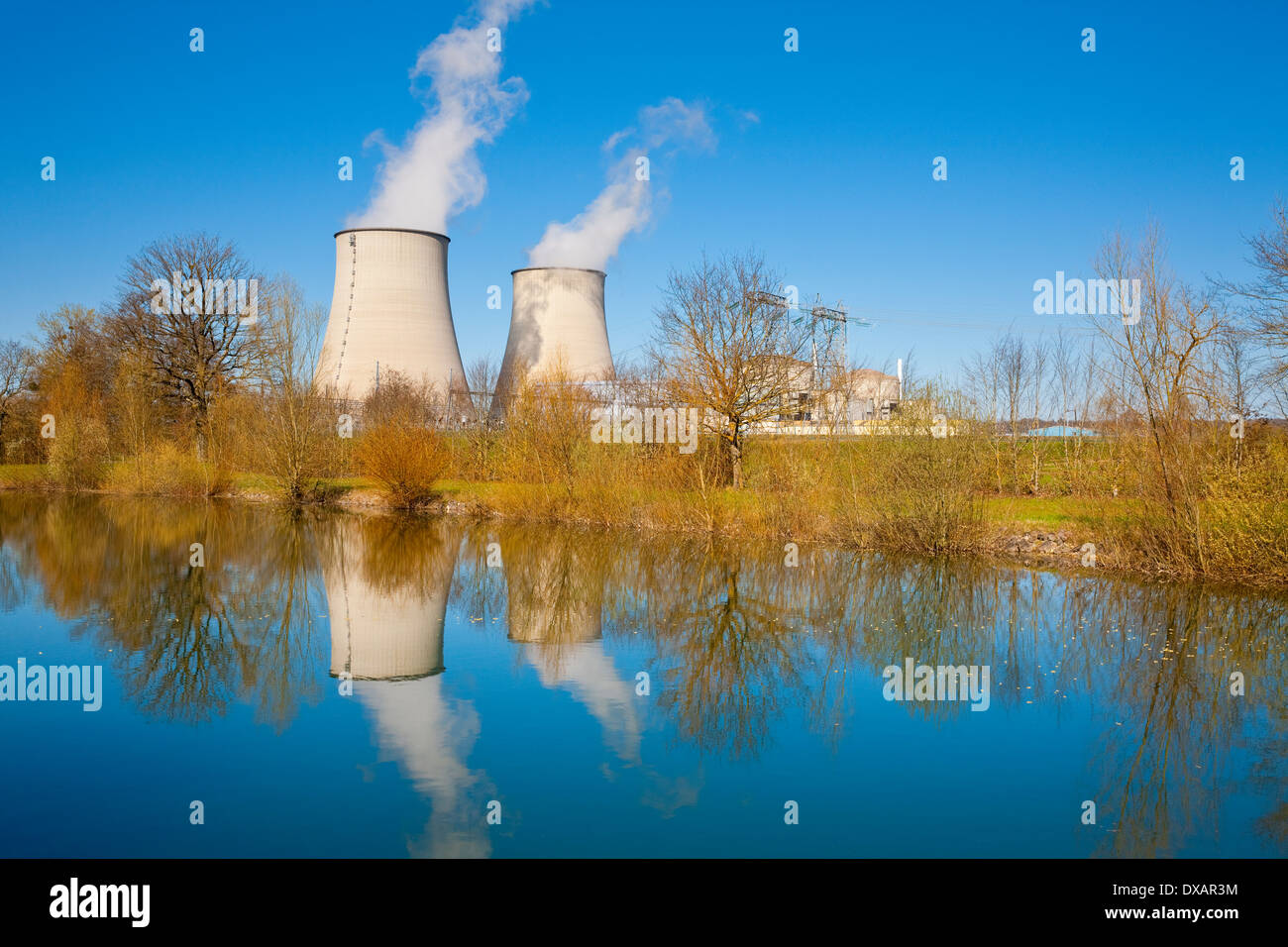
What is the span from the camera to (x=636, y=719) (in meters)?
4.89

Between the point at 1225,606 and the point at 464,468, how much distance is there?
47.1ft

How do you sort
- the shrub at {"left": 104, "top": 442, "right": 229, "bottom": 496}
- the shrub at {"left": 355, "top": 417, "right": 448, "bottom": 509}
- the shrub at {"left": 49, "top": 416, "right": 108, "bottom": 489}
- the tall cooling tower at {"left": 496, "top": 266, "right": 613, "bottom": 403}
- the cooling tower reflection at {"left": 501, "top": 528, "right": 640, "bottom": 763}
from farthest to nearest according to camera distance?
the tall cooling tower at {"left": 496, "top": 266, "right": 613, "bottom": 403}, the shrub at {"left": 49, "top": 416, "right": 108, "bottom": 489}, the shrub at {"left": 104, "top": 442, "right": 229, "bottom": 496}, the shrub at {"left": 355, "top": 417, "right": 448, "bottom": 509}, the cooling tower reflection at {"left": 501, "top": 528, "right": 640, "bottom": 763}

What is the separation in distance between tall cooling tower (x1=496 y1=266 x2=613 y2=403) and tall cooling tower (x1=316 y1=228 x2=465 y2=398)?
200 centimetres

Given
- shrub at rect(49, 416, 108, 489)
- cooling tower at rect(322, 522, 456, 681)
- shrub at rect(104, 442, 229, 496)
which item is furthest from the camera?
shrub at rect(49, 416, 108, 489)

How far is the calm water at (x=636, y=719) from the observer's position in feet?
11.5

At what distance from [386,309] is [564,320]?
3.98 meters

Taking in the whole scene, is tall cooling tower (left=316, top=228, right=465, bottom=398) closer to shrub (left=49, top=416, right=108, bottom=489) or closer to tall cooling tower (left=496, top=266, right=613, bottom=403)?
tall cooling tower (left=496, top=266, right=613, bottom=403)

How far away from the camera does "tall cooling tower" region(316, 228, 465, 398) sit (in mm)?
20234

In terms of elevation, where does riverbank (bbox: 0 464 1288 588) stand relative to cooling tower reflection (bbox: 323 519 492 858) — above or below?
above

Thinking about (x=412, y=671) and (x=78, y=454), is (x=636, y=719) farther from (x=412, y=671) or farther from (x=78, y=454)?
(x=78, y=454)

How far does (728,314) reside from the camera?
13922mm

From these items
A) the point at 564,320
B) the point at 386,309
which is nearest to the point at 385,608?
the point at 386,309

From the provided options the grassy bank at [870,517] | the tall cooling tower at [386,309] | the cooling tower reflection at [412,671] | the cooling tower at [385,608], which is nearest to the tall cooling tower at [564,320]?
the tall cooling tower at [386,309]

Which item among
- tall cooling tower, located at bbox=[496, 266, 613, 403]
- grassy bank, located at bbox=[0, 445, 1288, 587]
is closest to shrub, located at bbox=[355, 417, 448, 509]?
grassy bank, located at bbox=[0, 445, 1288, 587]
